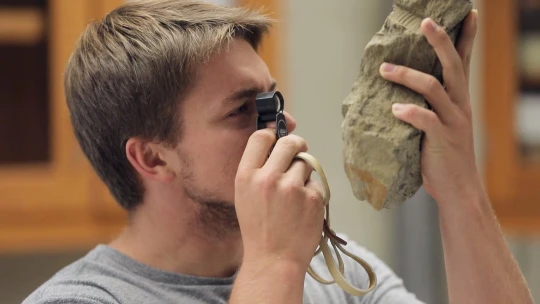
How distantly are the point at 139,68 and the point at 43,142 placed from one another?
0.84 m

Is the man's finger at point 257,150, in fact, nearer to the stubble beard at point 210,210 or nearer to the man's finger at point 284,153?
the man's finger at point 284,153

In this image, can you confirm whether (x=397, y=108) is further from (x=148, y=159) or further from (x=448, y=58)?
(x=148, y=159)

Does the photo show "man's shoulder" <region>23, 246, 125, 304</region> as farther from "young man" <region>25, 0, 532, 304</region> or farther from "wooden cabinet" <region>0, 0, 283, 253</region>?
"wooden cabinet" <region>0, 0, 283, 253</region>

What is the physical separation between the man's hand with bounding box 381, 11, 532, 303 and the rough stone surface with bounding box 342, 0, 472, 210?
0.06ft

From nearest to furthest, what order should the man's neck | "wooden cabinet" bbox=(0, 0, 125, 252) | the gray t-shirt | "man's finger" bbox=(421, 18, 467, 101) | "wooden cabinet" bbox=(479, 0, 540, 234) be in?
1. "man's finger" bbox=(421, 18, 467, 101)
2. the gray t-shirt
3. the man's neck
4. "wooden cabinet" bbox=(0, 0, 125, 252)
5. "wooden cabinet" bbox=(479, 0, 540, 234)

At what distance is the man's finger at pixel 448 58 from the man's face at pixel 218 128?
31 centimetres

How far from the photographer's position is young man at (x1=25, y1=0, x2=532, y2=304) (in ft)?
3.15

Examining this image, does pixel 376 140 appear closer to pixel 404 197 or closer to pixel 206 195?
pixel 404 197

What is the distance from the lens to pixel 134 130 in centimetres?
117

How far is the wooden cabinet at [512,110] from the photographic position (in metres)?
1.95

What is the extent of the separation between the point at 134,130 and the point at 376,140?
15.9 inches

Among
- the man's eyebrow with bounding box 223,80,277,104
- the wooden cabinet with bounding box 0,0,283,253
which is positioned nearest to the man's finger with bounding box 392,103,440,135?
the man's eyebrow with bounding box 223,80,277,104

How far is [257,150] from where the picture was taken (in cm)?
99

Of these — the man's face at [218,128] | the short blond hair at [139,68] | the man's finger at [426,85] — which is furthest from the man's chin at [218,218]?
the man's finger at [426,85]
